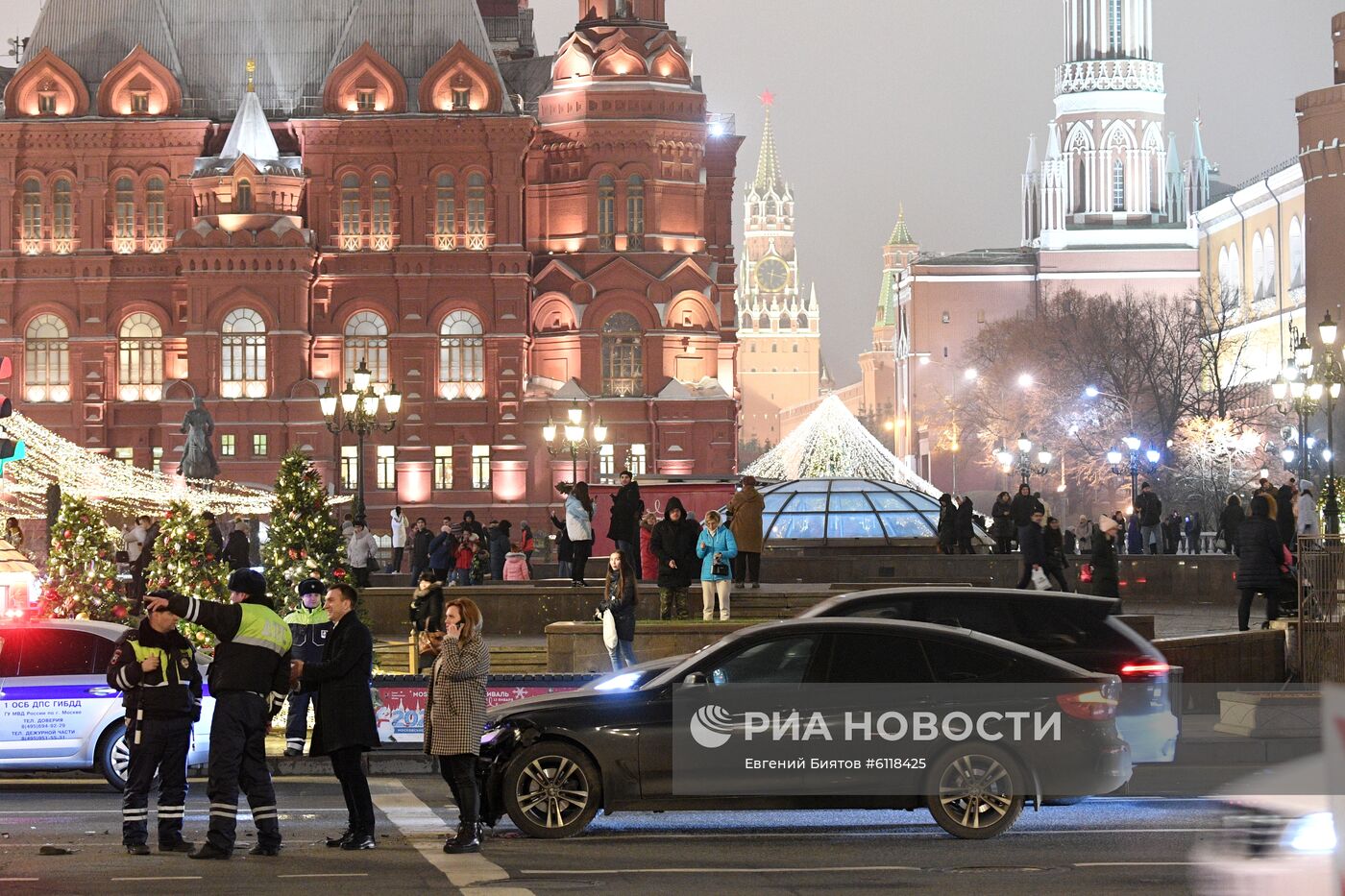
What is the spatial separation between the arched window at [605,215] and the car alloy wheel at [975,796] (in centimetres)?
6425

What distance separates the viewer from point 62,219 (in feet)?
255

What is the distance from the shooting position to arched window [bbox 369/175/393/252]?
3034 inches

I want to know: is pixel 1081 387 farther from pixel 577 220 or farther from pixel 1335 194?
pixel 577 220

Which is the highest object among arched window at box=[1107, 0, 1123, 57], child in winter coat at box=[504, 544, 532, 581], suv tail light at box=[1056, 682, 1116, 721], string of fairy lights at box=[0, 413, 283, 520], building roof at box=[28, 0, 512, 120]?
arched window at box=[1107, 0, 1123, 57]

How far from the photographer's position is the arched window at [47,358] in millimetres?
77188

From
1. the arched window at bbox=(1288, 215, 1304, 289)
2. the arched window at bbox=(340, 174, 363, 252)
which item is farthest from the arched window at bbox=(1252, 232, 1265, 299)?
the arched window at bbox=(340, 174, 363, 252)

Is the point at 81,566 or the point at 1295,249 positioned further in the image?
the point at 1295,249

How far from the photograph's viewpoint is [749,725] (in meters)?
14.2

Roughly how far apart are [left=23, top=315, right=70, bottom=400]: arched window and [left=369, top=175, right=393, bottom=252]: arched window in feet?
37.9

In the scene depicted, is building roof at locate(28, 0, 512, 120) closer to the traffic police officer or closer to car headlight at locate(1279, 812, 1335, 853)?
the traffic police officer

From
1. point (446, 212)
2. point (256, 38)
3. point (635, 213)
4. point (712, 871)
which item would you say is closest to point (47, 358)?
point (256, 38)

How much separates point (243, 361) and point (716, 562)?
50902 millimetres

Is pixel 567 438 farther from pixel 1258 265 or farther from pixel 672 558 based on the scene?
pixel 1258 265

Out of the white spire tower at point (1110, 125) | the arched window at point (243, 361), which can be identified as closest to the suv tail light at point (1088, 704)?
the arched window at point (243, 361)
